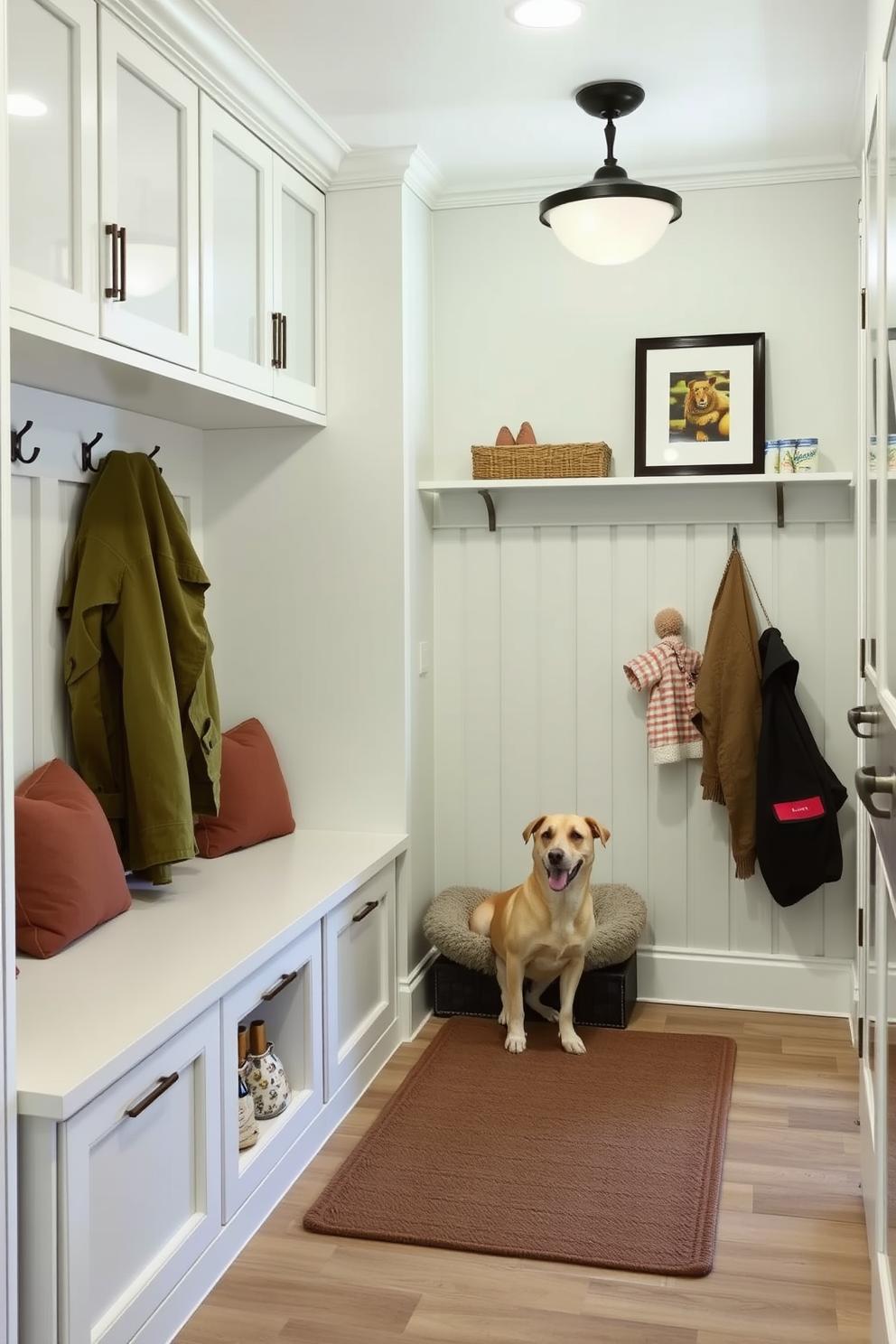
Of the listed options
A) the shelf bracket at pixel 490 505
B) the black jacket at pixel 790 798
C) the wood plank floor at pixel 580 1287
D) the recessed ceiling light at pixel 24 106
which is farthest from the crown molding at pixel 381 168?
the wood plank floor at pixel 580 1287

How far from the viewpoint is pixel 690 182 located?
→ 3723mm

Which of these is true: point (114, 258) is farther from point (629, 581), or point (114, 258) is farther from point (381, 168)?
point (629, 581)

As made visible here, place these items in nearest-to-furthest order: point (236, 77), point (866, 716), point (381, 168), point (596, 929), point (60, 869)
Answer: point (866, 716), point (60, 869), point (236, 77), point (381, 168), point (596, 929)

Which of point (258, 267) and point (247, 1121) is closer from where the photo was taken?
point (247, 1121)

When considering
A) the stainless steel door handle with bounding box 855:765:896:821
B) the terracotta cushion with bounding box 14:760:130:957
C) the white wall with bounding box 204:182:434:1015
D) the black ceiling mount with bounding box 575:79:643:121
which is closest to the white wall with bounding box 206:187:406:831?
the white wall with bounding box 204:182:434:1015

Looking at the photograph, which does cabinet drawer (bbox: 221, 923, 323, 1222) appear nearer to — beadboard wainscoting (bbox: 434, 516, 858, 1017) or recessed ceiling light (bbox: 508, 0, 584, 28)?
beadboard wainscoting (bbox: 434, 516, 858, 1017)

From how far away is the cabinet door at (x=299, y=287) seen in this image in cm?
325

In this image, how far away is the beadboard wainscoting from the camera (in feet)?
12.3

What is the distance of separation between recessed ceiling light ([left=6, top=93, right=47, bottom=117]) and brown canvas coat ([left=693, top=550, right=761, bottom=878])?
7.52 feet

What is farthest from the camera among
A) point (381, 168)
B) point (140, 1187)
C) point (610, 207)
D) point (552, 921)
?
point (381, 168)

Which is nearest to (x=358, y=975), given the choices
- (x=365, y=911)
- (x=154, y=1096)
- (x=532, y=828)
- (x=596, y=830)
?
(x=365, y=911)

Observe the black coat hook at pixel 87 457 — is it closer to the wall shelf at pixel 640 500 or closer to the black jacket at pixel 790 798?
the wall shelf at pixel 640 500

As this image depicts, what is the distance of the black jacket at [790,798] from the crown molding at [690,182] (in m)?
1.35

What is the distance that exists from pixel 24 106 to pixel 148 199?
43 centimetres
